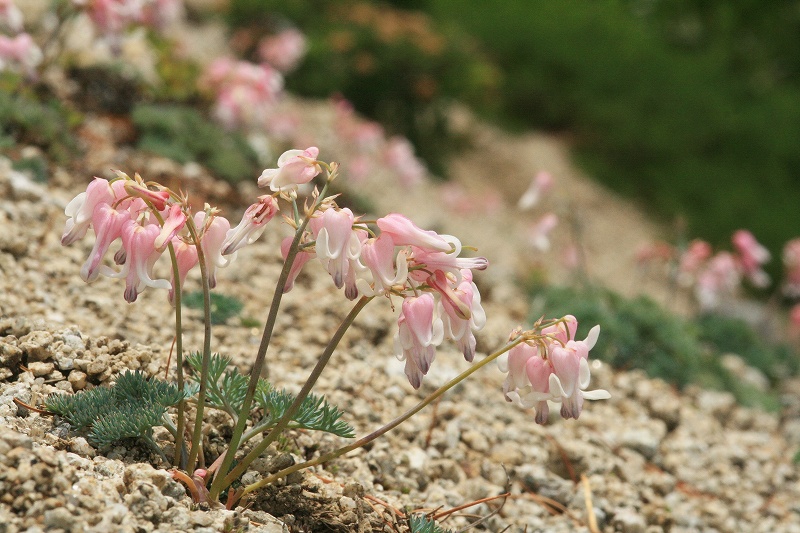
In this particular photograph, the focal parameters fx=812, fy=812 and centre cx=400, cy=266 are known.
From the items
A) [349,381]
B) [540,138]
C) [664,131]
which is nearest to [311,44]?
[540,138]

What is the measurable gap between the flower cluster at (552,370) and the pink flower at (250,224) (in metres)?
0.60

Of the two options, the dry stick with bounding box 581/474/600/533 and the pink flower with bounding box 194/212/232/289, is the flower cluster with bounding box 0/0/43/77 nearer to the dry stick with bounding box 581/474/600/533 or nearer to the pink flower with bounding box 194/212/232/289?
the pink flower with bounding box 194/212/232/289

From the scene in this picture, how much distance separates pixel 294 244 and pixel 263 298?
1.83 m

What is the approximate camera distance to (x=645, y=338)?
4277mm

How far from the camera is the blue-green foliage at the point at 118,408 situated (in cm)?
181

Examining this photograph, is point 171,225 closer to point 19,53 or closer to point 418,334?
point 418,334

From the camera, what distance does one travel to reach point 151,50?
5.89 m

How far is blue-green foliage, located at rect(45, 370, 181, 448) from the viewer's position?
181 cm

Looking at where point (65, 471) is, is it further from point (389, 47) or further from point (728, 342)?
point (389, 47)

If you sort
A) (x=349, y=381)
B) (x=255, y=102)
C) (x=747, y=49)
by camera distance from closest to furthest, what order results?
1. (x=349, y=381)
2. (x=255, y=102)
3. (x=747, y=49)

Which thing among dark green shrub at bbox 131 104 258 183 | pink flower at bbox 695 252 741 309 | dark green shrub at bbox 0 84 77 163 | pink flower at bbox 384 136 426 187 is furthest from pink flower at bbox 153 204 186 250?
pink flower at bbox 384 136 426 187

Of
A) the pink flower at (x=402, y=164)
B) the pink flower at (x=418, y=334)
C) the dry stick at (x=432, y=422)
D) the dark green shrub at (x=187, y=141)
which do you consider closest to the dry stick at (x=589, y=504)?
the dry stick at (x=432, y=422)

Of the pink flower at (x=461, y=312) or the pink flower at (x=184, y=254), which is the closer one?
the pink flower at (x=461, y=312)

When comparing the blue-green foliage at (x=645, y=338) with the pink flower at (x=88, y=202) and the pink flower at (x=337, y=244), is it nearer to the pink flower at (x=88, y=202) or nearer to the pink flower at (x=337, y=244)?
the pink flower at (x=337, y=244)
